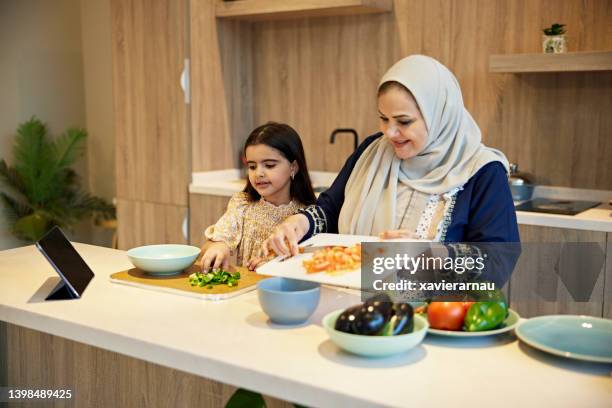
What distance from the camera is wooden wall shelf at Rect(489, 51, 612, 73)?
9.09ft

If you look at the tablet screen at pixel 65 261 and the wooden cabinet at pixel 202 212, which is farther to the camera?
the wooden cabinet at pixel 202 212

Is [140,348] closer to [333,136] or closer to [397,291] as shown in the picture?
[397,291]

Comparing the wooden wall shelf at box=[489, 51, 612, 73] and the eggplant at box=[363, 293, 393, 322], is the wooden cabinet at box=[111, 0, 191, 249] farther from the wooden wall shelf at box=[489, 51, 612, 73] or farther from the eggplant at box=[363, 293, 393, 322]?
the eggplant at box=[363, 293, 393, 322]

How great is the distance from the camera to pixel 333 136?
3.75 m

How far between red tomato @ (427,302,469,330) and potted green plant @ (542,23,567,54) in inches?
74.6

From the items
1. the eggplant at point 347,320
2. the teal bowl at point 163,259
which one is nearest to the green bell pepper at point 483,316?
the eggplant at point 347,320

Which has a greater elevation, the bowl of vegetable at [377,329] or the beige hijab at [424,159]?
the beige hijab at [424,159]

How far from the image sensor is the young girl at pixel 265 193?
2.34m

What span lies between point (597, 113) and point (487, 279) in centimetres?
171

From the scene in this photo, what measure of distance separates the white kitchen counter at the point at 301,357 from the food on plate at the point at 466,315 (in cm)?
3

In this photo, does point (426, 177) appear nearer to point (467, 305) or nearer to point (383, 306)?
point (467, 305)

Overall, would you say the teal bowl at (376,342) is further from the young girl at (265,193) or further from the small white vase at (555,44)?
the small white vase at (555,44)

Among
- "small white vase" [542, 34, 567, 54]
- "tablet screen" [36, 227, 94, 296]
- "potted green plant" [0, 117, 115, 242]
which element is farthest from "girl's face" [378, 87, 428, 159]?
"potted green plant" [0, 117, 115, 242]

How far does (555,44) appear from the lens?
2.94m
